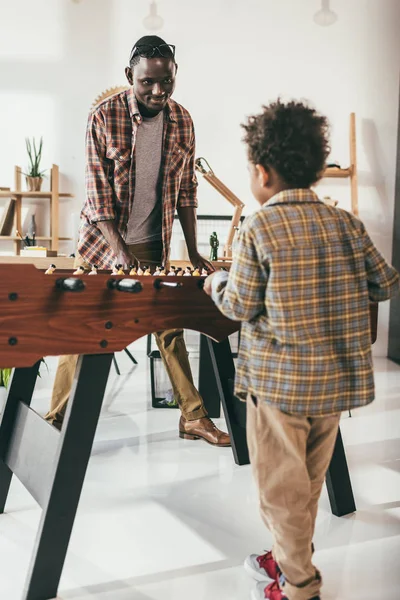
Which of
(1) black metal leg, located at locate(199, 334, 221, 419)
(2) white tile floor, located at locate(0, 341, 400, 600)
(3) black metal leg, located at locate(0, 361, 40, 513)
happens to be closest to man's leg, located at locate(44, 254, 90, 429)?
(2) white tile floor, located at locate(0, 341, 400, 600)

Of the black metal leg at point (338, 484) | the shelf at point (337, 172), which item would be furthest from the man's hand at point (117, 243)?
the shelf at point (337, 172)

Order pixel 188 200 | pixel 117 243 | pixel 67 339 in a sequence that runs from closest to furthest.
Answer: pixel 67 339 < pixel 117 243 < pixel 188 200

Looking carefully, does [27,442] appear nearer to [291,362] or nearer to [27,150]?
[291,362]

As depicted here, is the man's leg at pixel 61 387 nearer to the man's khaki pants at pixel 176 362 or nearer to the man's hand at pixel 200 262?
the man's khaki pants at pixel 176 362

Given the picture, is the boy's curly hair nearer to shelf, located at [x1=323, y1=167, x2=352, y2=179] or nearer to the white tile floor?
the white tile floor

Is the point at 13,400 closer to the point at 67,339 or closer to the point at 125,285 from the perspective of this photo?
the point at 67,339

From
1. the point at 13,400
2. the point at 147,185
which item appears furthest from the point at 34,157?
the point at 13,400

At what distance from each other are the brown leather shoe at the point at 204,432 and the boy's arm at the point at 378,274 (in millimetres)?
1377

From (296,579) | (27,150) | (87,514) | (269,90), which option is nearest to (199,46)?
(269,90)

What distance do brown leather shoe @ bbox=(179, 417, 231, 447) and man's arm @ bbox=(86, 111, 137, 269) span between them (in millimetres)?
764

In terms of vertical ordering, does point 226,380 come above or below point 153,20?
below

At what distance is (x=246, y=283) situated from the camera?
4.00 ft

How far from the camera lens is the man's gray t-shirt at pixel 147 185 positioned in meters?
2.54

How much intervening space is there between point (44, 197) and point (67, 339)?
13.0 feet
